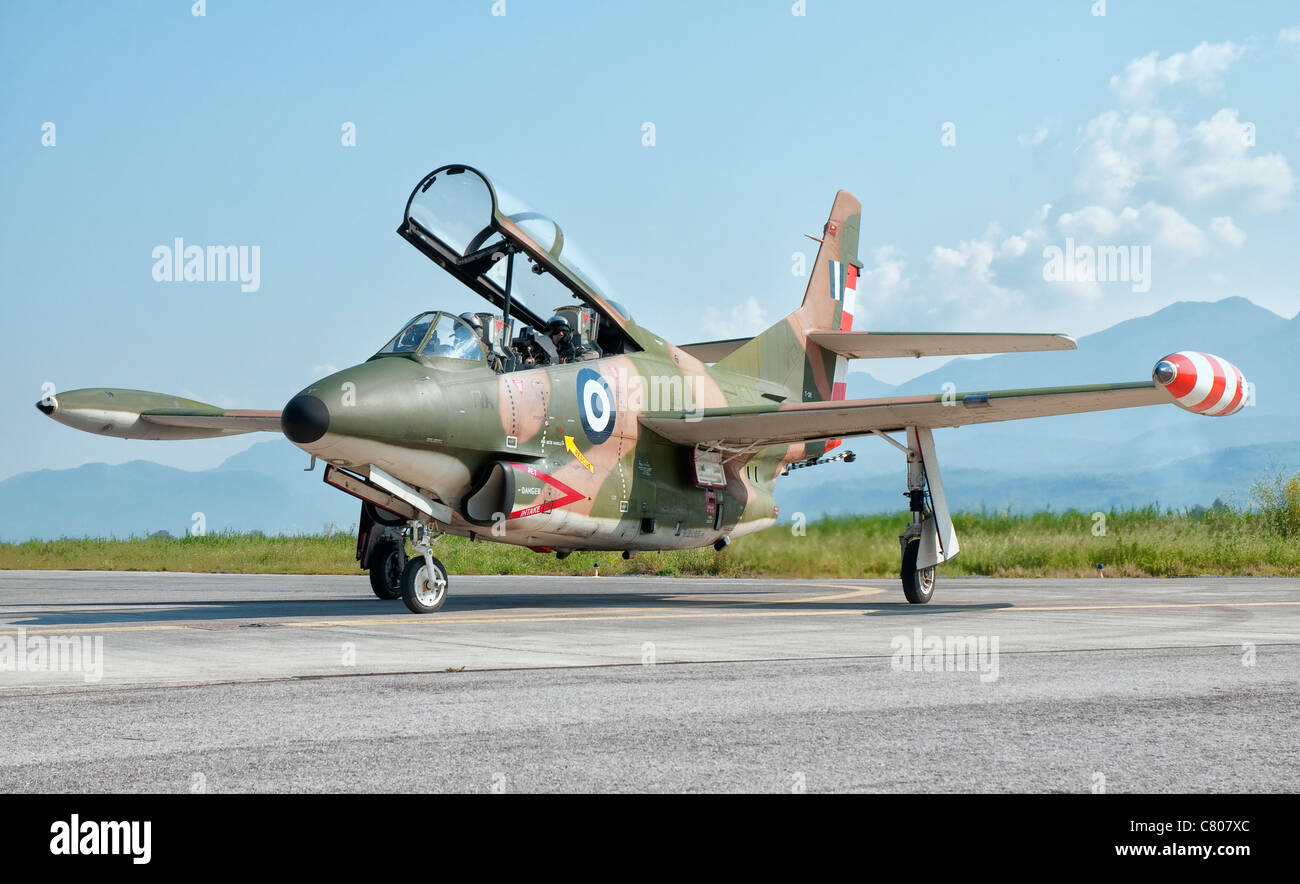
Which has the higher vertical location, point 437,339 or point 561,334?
point 561,334

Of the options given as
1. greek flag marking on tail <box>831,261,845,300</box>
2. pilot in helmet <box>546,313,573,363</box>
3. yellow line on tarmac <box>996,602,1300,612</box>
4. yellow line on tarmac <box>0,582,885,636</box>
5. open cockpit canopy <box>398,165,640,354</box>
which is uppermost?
greek flag marking on tail <box>831,261,845,300</box>

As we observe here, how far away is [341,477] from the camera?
43.6 ft

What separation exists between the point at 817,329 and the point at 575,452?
861cm

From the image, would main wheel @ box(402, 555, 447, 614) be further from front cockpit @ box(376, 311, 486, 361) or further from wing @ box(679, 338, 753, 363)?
wing @ box(679, 338, 753, 363)

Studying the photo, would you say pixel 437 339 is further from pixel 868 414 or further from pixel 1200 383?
pixel 1200 383

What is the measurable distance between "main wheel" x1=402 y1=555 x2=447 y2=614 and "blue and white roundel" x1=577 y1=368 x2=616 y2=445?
2923 mm

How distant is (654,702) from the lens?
21.0 ft

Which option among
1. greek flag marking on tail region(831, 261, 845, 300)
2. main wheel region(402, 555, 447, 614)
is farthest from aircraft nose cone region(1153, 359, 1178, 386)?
greek flag marking on tail region(831, 261, 845, 300)

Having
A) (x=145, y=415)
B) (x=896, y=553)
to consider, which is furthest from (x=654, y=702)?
(x=896, y=553)

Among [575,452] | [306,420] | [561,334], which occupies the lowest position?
[575,452]

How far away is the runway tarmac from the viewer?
4.48 metres

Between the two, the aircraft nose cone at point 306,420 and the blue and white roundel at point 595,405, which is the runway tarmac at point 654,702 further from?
the blue and white roundel at point 595,405
